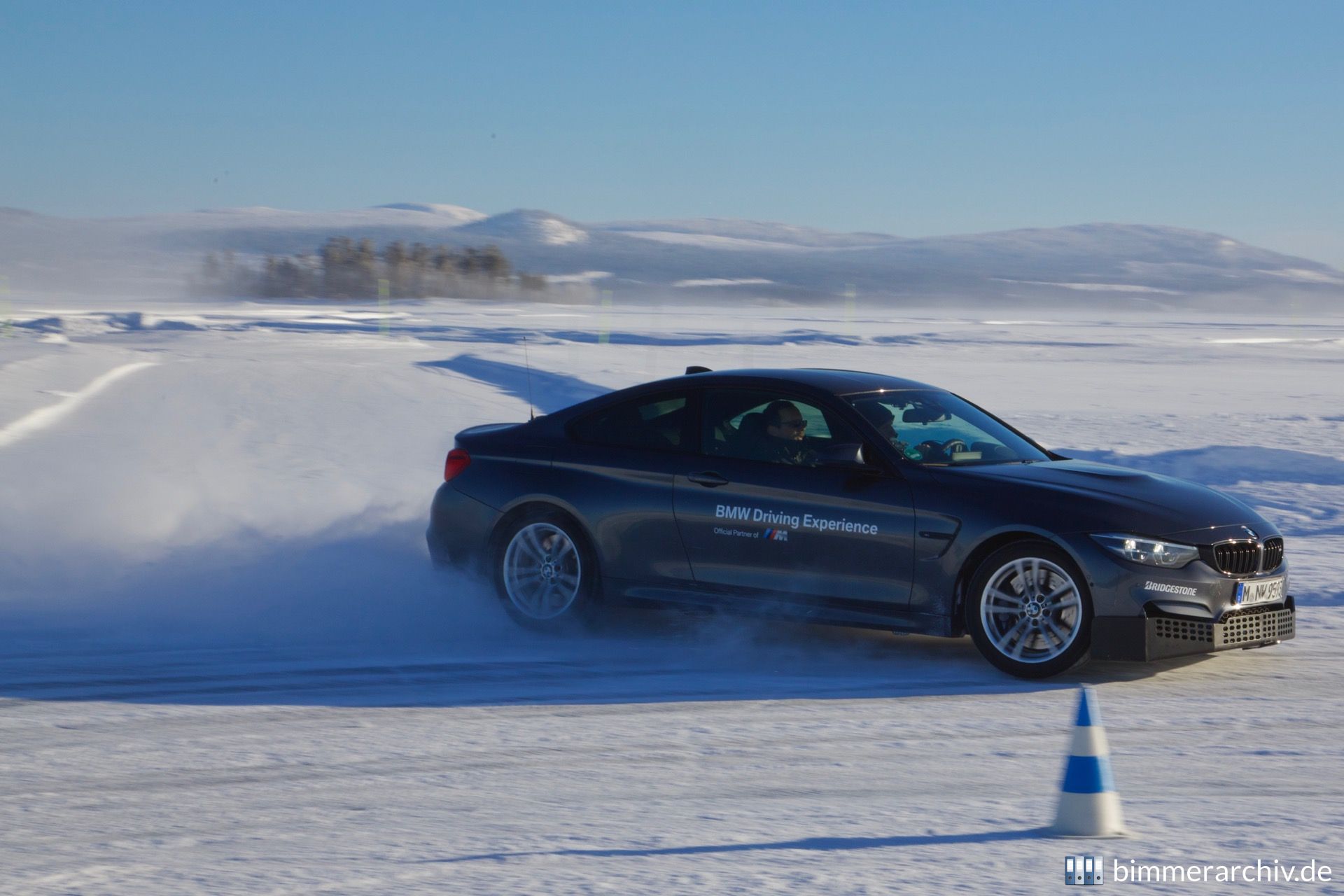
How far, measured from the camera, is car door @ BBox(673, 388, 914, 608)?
749cm

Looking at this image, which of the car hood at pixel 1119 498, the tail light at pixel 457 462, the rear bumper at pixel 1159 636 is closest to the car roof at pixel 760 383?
the tail light at pixel 457 462

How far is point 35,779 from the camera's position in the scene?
18.4 feet

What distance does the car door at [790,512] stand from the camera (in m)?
7.49

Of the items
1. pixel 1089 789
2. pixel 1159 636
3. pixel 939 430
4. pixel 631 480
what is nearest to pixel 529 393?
pixel 631 480

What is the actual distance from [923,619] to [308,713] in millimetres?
2860

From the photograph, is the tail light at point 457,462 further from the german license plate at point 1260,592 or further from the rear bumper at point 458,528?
the german license plate at point 1260,592

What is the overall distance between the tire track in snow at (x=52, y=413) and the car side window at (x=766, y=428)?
10.8 metres

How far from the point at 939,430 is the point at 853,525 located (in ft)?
2.73

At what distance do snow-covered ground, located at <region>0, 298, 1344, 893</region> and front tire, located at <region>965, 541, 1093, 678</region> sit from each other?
196 mm

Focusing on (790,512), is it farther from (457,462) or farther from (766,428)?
(457,462)

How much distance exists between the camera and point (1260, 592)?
7293 mm

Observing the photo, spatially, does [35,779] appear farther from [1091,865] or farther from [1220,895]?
[1220,895]

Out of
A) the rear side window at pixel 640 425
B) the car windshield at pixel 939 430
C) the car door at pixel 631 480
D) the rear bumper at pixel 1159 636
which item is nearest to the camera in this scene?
the rear bumper at pixel 1159 636

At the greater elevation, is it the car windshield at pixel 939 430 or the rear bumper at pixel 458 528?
the car windshield at pixel 939 430
